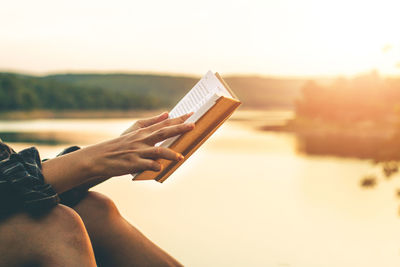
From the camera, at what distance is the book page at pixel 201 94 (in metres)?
1.38

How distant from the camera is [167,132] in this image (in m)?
1.16

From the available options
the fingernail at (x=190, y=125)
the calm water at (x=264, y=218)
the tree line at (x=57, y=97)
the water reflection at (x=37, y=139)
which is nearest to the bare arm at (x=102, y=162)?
the fingernail at (x=190, y=125)

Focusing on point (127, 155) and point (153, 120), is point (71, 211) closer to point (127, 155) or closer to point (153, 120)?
point (127, 155)

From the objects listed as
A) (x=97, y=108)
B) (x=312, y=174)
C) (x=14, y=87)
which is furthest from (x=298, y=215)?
(x=97, y=108)

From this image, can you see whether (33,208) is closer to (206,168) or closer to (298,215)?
(298,215)

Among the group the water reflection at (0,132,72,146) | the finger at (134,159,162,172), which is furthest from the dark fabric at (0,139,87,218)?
the water reflection at (0,132,72,146)

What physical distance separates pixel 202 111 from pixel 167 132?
14 centimetres

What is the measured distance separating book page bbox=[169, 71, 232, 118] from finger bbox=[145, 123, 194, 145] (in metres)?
0.15

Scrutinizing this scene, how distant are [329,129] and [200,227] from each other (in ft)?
139

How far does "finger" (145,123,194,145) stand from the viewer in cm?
114

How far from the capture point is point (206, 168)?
11211mm

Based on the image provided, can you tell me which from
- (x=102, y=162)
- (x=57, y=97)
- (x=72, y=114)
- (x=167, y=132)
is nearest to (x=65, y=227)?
(x=102, y=162)

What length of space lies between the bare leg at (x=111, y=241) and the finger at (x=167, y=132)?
0.39 metres

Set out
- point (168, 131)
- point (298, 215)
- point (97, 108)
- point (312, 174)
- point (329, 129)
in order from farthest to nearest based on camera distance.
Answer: point (97, 108) < point (329, 129) < point (312, 174) < point (298, 215) < point (168, 131)
